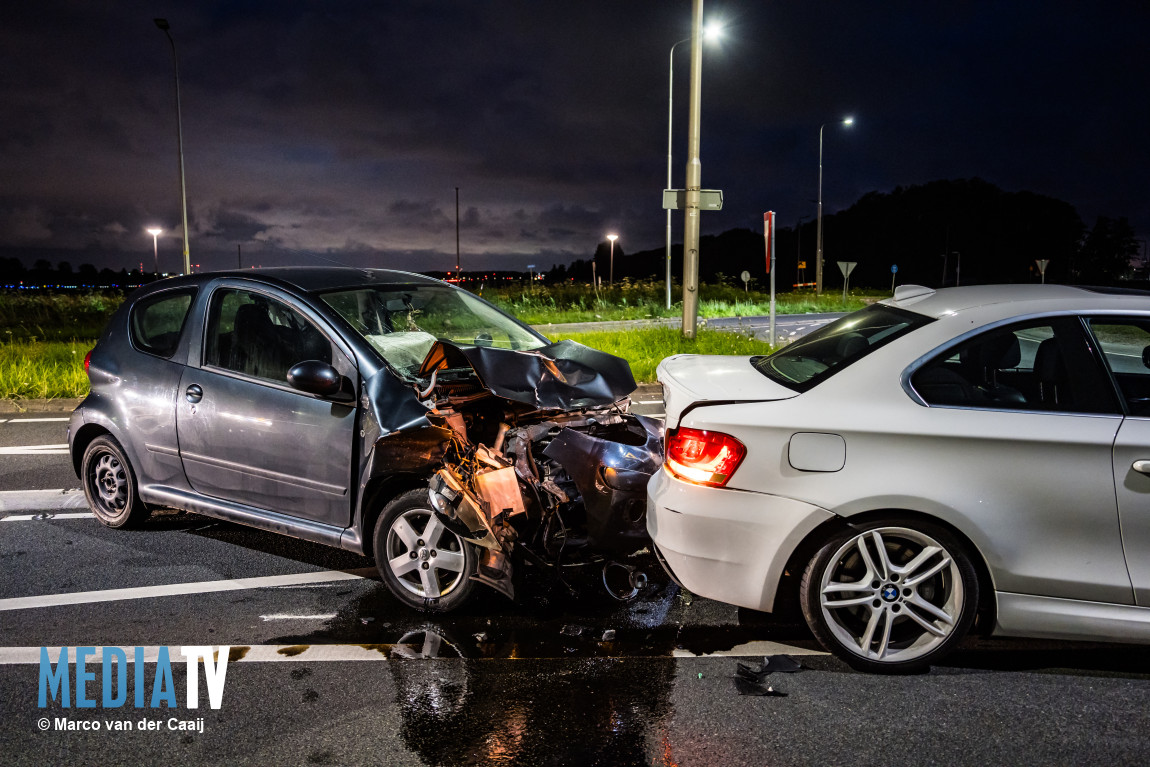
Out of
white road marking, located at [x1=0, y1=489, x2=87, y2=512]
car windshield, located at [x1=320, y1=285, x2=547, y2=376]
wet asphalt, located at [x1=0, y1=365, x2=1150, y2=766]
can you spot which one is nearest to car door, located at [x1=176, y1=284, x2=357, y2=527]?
car windshield, located at [x1=320, y1=285, x2=547, y2=376]

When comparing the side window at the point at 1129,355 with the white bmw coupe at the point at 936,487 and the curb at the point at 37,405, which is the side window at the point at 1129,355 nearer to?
the white bmw coupe at the point at 936,487

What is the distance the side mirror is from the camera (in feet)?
13.6

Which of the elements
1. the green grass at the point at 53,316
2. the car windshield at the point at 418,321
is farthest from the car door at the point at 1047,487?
the green grass at the point at 53,316

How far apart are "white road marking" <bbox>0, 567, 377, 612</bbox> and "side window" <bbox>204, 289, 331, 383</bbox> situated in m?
1.11

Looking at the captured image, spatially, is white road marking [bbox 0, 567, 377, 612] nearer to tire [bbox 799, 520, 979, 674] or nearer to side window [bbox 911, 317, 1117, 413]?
tire [bbox 799, 520, 979, 674]

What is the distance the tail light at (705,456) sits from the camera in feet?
11.1

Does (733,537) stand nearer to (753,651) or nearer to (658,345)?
(753,651)

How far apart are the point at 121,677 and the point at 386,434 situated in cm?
151

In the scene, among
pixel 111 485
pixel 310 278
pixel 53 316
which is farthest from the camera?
pixel 53 316

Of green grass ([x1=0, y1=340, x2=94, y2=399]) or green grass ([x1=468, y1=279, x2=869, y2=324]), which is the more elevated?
green grass ([x1=468, y1=279, x2=869, y2=324])

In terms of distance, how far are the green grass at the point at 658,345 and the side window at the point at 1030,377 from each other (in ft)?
27.3

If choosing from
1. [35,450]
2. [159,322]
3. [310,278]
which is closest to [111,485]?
[159,322]

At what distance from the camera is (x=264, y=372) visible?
4.60 m

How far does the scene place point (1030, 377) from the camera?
11.4 ft
